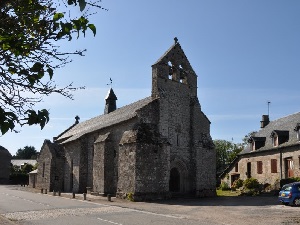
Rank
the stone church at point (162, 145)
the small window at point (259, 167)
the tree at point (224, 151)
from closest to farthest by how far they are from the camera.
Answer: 1. the stone church at point (162, 145)
2. the small window at point (259, 167)
3. the tree at point (224, 151)

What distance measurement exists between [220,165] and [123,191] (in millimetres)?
51121

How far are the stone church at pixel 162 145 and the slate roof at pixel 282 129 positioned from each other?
8711mm

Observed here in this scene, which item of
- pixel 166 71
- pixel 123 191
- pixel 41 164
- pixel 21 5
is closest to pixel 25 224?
pixel 21 5

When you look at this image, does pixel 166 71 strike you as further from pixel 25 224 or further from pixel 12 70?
pixel 12 70

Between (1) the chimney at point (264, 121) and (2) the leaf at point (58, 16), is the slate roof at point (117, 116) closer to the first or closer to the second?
(1) the chimney at point (264, 121)

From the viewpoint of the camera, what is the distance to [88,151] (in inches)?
1388

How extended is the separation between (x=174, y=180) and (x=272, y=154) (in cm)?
1248

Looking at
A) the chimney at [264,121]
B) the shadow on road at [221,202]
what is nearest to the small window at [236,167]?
the chimney at [264,121]

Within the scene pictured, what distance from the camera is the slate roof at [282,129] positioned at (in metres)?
32.8

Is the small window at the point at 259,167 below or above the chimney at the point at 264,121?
below

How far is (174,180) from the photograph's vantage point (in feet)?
93.4

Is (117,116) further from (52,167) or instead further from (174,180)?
(52,167)

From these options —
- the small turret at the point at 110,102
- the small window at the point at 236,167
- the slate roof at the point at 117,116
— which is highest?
the small turret at the point at 110,102

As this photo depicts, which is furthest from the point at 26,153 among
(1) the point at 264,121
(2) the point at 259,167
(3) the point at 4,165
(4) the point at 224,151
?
(2) the point at 259,167
